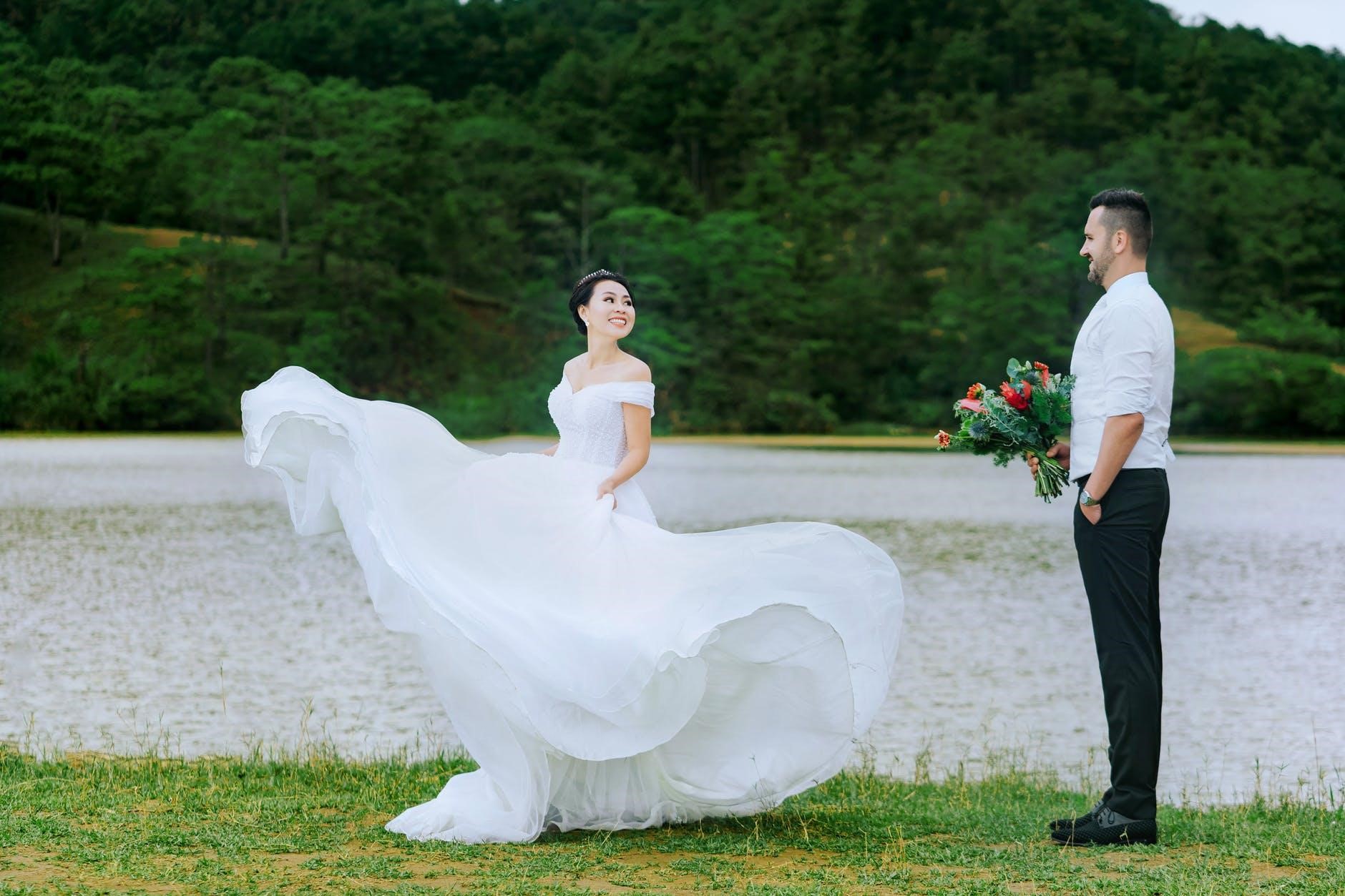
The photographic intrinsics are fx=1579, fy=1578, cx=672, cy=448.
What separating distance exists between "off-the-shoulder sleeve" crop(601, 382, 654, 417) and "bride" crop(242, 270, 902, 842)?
1 centimetres

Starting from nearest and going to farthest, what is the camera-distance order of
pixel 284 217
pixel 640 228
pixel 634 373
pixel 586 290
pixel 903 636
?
pixel 634 373 → pixel 586 290 → pixel 903 636 → pixel 284 217 → pixel 640 228

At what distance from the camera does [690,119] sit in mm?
99625

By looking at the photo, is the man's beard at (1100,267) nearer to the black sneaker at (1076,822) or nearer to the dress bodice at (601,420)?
the dress bodice at (601,420)

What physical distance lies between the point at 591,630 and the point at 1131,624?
79.2 inches

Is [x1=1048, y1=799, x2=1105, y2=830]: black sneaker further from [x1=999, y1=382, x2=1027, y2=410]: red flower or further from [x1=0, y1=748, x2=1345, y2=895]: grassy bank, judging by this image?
[x1=999, y1=382, x2=1027, y2=410]: red flower

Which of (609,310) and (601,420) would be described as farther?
(609,310)

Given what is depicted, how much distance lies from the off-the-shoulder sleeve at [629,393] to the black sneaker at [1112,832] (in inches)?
92.0

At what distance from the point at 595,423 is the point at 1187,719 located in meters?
6.95

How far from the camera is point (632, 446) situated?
647 cm

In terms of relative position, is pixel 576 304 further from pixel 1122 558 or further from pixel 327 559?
pixel 327 559

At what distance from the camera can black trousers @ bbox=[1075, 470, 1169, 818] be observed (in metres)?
5.86

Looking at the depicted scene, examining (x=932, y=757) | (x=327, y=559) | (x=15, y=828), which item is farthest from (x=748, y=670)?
(x=327, y=559)

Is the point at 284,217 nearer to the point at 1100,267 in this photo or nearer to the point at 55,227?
the point at 55,227

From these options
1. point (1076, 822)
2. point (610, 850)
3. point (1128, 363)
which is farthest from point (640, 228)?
point (610, 850)
